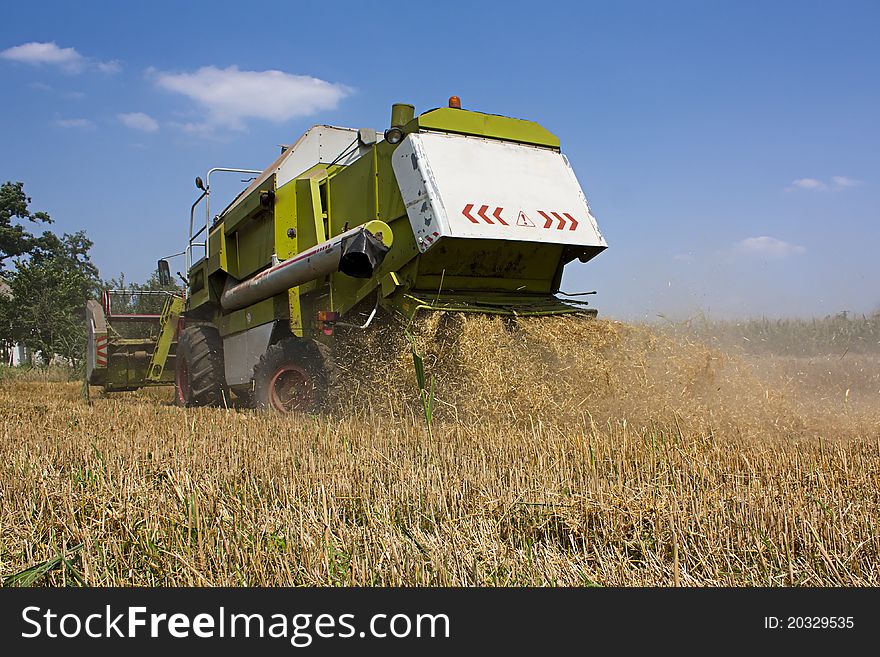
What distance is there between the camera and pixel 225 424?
5.55m

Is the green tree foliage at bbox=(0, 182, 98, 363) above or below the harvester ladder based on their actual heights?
above

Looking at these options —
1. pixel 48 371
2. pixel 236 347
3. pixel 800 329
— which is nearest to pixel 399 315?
pixel 236 347

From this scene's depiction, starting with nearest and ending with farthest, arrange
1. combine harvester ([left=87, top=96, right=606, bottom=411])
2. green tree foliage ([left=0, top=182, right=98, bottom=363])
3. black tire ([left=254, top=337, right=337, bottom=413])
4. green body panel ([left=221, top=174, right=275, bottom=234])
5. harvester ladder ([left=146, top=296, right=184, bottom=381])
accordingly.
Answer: combine harvester ([left=87, top=96, right=606, bottom=411]) → black tire ([left=254, top=337, right=337, bottom=413]) → green body panel ([left=221, top=174, right=275, bottom=234]) → harvester ladder ([left=146, top=296, right=184, bottom=381]) → green tree foliage ([left=0, top=182, right=98, bottom=363])

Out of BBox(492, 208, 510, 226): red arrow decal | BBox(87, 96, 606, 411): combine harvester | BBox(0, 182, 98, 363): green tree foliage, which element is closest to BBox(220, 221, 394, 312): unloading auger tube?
BBox(87, 96, 606, 411): combine harvester

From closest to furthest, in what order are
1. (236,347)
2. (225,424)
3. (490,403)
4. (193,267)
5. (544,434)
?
(544,434) < (490,403) < (225,424) < (236,347) < (193,267)

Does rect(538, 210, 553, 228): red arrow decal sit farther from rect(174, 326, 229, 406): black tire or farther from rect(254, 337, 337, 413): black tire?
rect(174, 326, 229, 406): black tire

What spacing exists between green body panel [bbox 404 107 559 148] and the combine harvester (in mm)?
11

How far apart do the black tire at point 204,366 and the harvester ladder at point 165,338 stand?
4.38 feet

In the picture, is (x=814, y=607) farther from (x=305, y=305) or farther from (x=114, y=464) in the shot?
(x=305, y=305)

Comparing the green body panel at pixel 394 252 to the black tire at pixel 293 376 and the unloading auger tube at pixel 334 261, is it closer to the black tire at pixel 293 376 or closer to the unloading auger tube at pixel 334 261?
the unloading auger tube at pixel 334 261

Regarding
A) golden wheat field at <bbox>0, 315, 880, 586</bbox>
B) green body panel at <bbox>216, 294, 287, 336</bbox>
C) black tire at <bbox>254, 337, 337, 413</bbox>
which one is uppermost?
green body panel at <bbox>216, 294, 287, 336</bbox>

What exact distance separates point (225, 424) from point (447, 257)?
2.02 m

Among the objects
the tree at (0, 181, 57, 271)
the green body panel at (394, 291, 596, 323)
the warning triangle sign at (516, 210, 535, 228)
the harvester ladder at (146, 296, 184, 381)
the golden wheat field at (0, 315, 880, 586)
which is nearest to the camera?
the golden wheat field at (0, 315, 880, 586)

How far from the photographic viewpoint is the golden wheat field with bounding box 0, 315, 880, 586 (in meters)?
2.30
